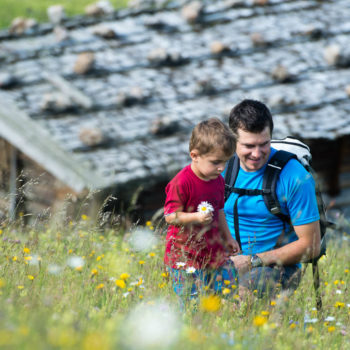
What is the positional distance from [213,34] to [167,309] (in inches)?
340

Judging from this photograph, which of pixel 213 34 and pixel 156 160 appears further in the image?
pixel 213 34

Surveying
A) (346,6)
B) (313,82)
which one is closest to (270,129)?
(313,82)

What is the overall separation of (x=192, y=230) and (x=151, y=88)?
568 centimetres

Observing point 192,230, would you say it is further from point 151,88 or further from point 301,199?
point 151,88

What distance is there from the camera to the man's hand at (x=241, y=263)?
11.4ft

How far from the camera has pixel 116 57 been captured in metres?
9.46

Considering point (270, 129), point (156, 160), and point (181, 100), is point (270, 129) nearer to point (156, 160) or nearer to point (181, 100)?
point (156, 160)

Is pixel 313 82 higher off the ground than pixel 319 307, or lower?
lower

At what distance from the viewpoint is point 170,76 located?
9.21m

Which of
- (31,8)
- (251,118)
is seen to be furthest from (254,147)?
(31,8)

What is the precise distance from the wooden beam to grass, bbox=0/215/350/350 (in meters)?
2.51

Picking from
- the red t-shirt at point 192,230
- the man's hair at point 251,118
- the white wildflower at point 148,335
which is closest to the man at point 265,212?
the man's hair at point 251,118

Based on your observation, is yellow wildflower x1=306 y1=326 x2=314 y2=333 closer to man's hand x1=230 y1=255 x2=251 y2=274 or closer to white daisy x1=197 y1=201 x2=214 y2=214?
man's hand x1=230 y1=255 x2=251 y2=274

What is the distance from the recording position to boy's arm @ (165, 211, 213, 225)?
3104 mm
